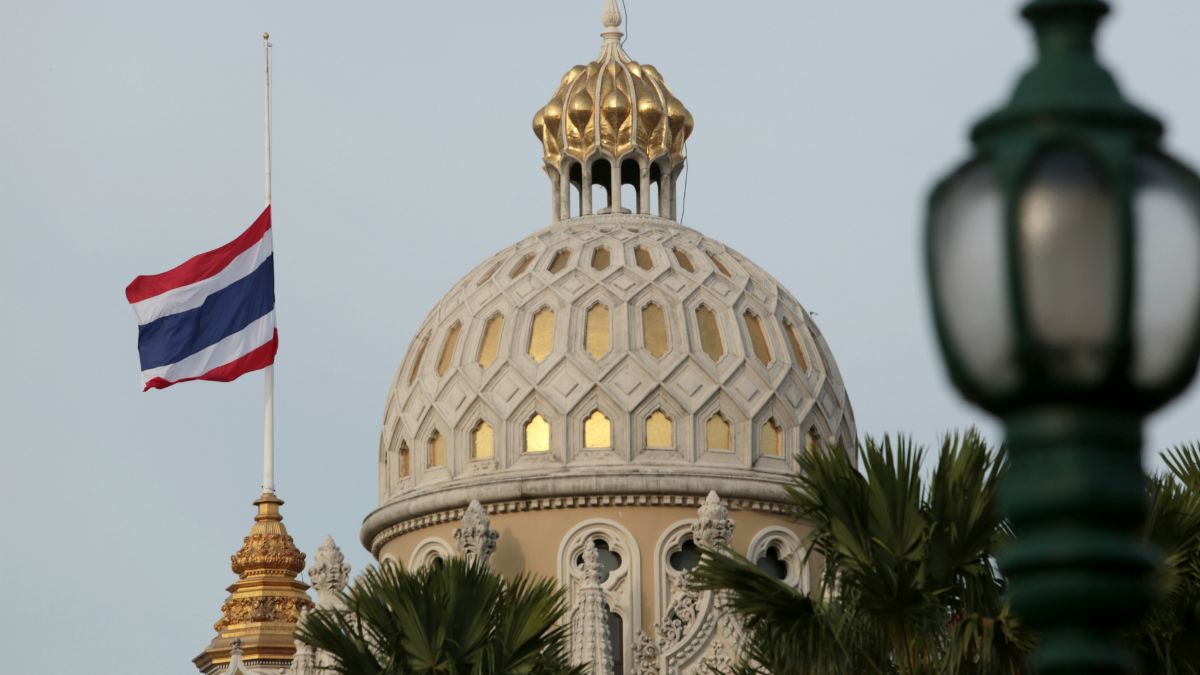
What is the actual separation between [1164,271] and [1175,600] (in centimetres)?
1585

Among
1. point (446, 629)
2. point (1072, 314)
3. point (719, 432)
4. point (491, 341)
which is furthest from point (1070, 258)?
point (491, 341)

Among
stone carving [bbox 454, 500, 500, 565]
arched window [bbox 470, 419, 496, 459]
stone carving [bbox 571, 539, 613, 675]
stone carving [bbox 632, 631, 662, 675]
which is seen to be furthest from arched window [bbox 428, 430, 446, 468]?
stone carving [bbox 571, 539, 613, 675]

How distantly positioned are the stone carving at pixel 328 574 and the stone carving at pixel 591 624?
389 centimetres

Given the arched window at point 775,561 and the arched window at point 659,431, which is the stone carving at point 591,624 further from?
the arched window at point 775,561

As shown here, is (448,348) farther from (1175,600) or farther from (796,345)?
(1175,600)

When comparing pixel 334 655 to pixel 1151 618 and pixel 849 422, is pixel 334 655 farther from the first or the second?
pixel 849 422

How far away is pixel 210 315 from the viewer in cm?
5069

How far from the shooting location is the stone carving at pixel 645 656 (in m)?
44.8

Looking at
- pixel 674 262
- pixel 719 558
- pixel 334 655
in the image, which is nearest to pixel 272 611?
pixel 674 262

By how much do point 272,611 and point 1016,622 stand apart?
116ft

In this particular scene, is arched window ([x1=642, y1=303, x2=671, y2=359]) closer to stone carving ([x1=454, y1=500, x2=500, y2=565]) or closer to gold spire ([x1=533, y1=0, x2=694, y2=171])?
gold spire ([x1=533, y1=0, x2=694, y2=171])

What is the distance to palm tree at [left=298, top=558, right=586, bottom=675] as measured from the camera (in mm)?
25312

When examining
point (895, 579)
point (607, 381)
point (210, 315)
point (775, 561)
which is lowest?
point (895, 579)

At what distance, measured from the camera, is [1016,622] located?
21.6 m
